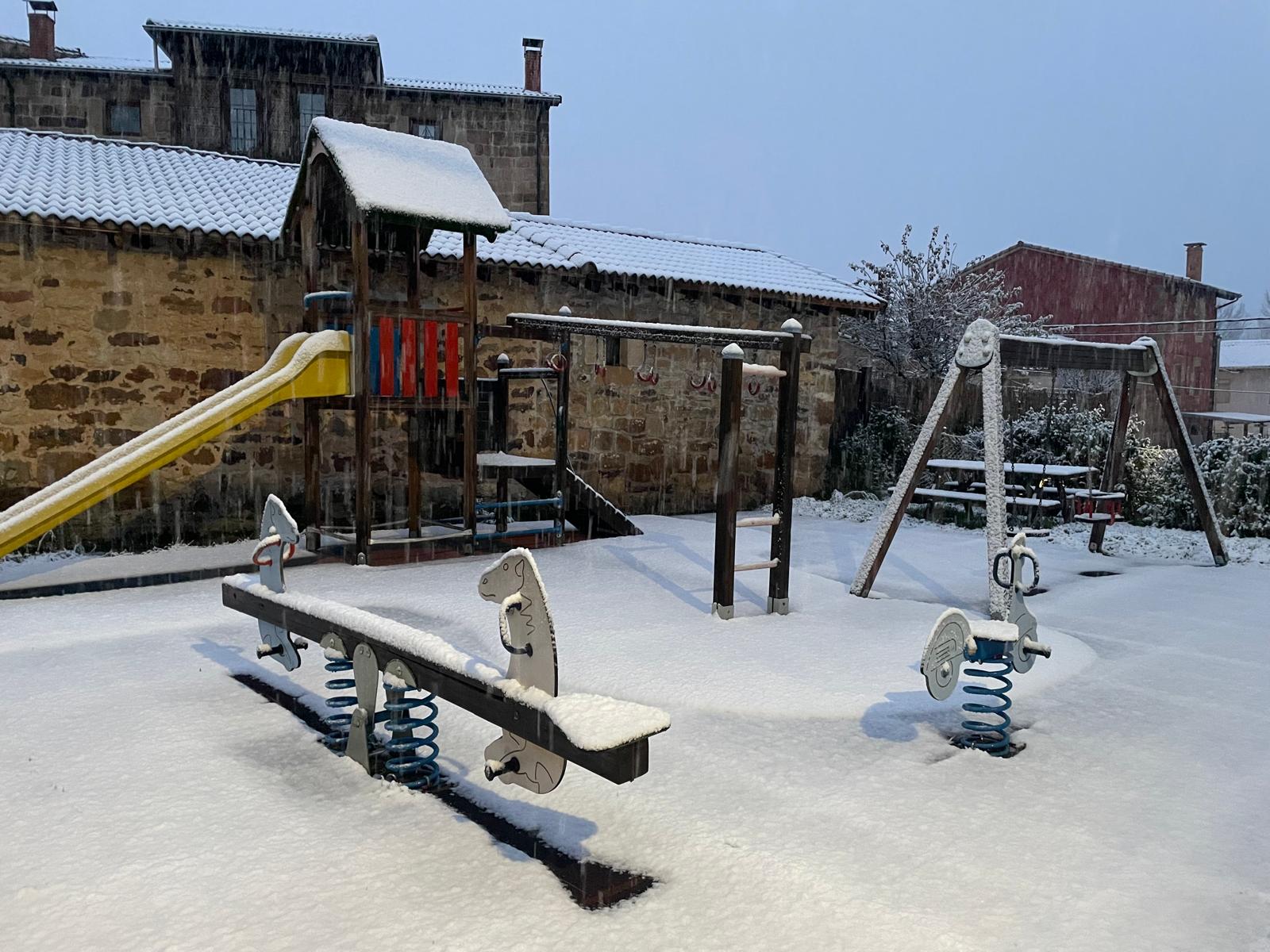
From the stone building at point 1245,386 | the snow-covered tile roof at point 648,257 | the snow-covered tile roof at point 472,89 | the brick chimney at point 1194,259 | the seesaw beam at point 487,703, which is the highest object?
the snow-covered tile roof at point 472,89

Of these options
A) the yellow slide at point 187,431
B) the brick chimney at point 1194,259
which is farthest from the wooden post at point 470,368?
the brick chimney at point 1194,259

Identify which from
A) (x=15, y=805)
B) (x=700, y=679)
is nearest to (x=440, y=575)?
(x=700, y=679)

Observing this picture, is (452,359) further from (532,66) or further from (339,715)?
(532,66)

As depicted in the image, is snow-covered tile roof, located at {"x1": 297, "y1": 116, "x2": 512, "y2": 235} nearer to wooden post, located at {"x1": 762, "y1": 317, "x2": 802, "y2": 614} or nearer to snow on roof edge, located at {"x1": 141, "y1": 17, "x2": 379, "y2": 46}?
wooden post, located at {"x1": 762, "y1": 317, "x2": 802, "y2": 614}

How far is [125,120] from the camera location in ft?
61.8

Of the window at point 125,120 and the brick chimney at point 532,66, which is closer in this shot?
the window at point 125,120

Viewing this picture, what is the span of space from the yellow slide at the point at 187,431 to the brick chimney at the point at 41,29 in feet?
57.1

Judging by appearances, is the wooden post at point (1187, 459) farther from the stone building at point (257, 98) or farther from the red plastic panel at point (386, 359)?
the stone building at point (257, 98)

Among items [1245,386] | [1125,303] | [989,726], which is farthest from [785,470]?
[1245,386]

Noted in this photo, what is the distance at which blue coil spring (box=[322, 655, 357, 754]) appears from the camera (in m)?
3.78

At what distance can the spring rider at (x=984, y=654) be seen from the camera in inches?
148

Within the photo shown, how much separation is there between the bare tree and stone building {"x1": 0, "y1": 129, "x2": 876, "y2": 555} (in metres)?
6.22

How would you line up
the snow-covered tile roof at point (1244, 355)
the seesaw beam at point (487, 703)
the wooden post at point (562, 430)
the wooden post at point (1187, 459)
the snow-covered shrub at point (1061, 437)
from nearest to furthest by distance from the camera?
the seesaw beam at point (487, 703) → the wooden post at point (1187, 459) → the wooden post at point (562, 430) → the snow-covered shrub at point (1061, 437) → the snow-covered tile roof at point (1244, 355)

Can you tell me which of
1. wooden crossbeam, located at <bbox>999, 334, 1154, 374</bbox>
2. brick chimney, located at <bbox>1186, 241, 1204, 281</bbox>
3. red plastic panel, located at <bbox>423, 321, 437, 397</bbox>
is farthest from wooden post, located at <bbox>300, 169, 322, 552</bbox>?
brick chimney, located at <bbox>1186, 241, 1204, 281</bbox>
